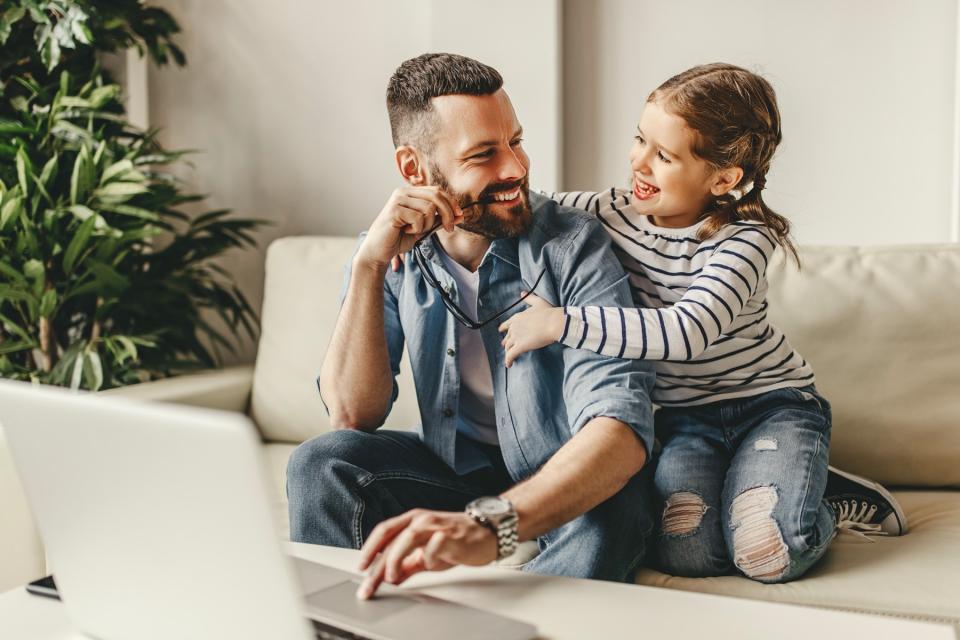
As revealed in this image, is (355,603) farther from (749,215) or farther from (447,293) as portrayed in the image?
(749,215)

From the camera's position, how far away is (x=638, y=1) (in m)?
2.37

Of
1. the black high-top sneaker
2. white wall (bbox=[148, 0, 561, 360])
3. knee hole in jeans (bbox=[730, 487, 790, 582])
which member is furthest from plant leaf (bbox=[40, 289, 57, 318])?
the black high-top sneaker

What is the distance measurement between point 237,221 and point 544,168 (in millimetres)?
843

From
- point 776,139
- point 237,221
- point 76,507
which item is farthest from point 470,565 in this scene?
point 237,221

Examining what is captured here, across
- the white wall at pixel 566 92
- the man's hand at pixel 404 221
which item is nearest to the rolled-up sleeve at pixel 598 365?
the man's hand at pixel 404 221

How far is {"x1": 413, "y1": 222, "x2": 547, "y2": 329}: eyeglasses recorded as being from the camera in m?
1.55

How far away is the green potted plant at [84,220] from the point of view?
2.22 m

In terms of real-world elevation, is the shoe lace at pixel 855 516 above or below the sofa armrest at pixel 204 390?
below

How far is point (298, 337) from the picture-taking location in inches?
87.0

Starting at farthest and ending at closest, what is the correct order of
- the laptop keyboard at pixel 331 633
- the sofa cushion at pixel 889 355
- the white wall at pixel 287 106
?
1. the white wall at pixel 287 106
2. the sofa cushion at pixel 889 355
3. the laptop keyboard at pixel 331 633

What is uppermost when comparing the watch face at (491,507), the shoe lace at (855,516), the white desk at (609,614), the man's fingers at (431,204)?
the man's fingers at (431,204)

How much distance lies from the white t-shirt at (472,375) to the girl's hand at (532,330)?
0.16 m

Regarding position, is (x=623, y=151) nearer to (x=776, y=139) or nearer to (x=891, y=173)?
(x=891, y=173)

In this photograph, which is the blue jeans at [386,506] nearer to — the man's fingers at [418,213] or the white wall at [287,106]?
the man's fingers at [418,213]
